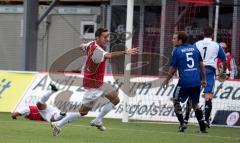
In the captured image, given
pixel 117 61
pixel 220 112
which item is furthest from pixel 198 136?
pixel 117 61

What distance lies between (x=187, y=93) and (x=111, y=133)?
1.98m

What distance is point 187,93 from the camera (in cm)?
1627

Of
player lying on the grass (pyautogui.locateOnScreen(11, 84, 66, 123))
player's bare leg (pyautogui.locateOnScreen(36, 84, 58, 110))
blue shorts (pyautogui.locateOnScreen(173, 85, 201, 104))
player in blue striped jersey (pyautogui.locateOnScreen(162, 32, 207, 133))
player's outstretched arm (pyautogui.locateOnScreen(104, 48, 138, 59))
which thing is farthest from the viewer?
player's bare leg (pyautogui.locateOnScreen(36, 84, 58, 110))

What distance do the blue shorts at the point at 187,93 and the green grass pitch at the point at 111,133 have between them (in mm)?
659

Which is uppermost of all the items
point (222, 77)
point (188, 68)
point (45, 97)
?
point (188, 68)

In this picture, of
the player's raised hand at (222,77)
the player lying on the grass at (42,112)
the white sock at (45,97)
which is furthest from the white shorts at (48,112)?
the player's raised hand at (222,77)

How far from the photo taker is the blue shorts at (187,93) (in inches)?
638

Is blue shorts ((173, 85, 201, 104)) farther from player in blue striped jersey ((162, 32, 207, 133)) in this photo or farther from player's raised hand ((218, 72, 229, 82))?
player's raised hand ((218, 72, 229, 82))

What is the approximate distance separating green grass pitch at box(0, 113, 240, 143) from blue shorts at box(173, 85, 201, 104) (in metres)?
0.66

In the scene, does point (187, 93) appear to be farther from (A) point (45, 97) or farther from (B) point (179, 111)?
(A) point (45, 97)

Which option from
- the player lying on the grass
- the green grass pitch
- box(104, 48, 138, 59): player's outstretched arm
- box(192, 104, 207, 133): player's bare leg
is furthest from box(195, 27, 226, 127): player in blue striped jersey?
box(104, 48, 138, 59): player's outstretched arm

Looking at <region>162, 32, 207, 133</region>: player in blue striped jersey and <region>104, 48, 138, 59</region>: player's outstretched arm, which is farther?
<region>162, 32, 207, 133</region>: player in blue striped jersey

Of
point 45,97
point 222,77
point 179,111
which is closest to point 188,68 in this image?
point 179,111

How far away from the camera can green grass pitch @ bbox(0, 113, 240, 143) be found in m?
13.5
